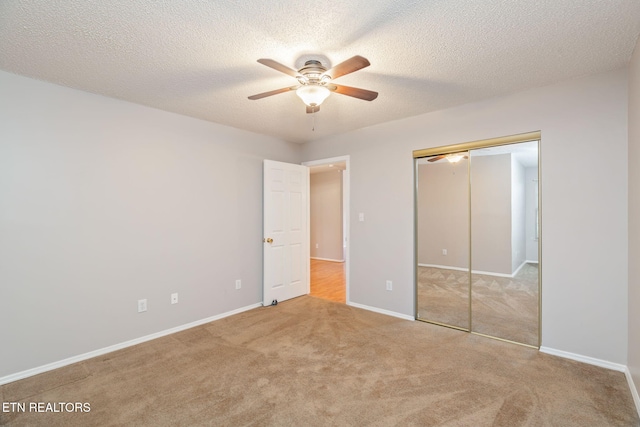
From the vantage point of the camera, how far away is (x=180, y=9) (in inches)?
66.7

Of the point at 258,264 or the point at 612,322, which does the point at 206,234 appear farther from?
the point at 612,322

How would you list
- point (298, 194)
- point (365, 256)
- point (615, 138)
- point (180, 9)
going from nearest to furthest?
point (180, 9), point (615, 138), point (365, 256), point (298, 194)

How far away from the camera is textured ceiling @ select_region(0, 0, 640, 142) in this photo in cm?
170

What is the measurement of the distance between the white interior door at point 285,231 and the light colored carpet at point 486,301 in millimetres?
1891

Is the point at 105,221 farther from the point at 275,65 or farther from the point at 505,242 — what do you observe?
the point at 505,242

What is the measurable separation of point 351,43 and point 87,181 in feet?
8.74

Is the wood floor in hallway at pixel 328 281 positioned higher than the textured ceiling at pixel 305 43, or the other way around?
the textured ceiling at pixel 305 43

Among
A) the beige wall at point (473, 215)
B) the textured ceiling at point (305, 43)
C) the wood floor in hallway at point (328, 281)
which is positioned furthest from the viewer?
the wood floor in hallway at point (328, 281)

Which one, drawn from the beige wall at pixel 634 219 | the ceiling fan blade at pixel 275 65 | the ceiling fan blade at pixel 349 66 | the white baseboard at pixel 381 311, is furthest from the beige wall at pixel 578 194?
the ceiling fan blade at pixel 275 65

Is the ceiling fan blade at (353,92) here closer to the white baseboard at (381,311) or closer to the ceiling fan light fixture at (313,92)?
the ceiling fan light fixture at (313,92)

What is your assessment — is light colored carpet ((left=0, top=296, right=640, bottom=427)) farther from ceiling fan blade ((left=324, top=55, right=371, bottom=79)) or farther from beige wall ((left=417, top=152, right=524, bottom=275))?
ceiling fan blade ((left=324, top=55, right=371, bottom=79))

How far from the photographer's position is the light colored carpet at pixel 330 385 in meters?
1.94

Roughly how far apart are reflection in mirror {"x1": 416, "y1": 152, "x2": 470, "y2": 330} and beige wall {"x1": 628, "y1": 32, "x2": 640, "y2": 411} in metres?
1.30

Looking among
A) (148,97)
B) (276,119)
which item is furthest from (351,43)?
(148,97)
